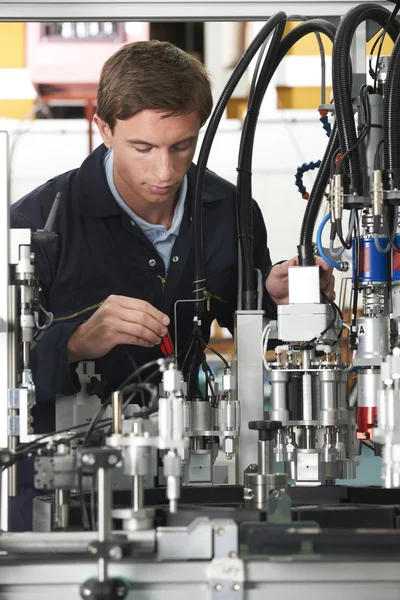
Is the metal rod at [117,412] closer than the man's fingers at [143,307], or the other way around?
the metal rod at [117,412]

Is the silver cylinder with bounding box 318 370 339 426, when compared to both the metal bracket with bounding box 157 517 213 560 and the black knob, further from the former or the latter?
the metal bracket with bounding box 157 517 213 560

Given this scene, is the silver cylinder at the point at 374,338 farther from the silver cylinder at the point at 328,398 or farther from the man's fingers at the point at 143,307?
the man's fingers at the point at 143,307

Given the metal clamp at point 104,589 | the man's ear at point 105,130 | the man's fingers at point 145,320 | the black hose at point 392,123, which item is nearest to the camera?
the metal clamp at point 104,589

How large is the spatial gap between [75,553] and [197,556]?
19 centimetres

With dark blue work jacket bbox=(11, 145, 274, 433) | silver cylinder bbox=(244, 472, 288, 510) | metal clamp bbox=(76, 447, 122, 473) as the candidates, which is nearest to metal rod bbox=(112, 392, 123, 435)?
metal clamp bbox=(76, 447, 122, 473)

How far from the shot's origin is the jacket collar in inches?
105

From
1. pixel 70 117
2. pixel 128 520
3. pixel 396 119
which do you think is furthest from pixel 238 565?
pixel 70 117

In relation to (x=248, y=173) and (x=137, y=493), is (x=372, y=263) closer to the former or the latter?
(x=248, y=173)

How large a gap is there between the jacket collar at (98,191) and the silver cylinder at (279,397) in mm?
806

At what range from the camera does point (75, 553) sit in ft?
4.78

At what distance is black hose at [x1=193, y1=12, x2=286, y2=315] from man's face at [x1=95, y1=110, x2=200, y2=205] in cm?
15

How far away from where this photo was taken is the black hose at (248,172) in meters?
2.31

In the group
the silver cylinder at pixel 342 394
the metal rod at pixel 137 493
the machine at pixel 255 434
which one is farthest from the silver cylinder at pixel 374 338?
the metal rod at pixel 137 493

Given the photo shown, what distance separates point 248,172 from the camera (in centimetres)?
233
